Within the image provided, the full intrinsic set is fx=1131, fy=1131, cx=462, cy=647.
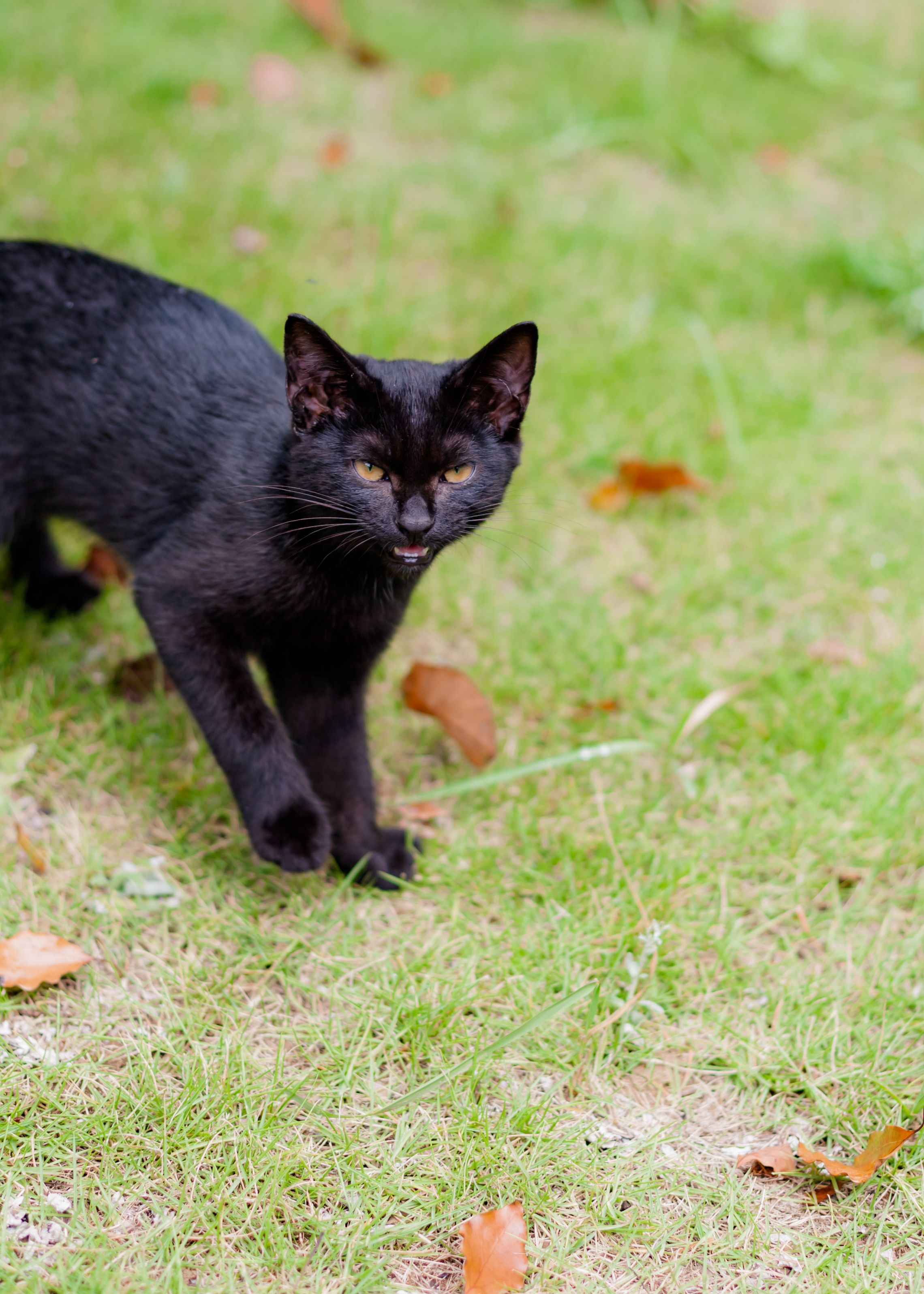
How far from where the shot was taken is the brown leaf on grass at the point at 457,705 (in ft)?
8.47

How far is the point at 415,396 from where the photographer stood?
199cm

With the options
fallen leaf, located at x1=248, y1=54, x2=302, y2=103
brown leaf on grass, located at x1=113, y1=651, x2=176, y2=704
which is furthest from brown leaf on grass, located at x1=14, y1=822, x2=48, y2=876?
fallen leaf, located at x1=248, y1=54, x2=302, y2=103

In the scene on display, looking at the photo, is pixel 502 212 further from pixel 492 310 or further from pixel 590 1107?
pixel 590 1107

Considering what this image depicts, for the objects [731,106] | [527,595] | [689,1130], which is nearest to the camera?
[689,1130]

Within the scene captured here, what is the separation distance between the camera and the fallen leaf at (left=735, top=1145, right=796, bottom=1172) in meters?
1.80

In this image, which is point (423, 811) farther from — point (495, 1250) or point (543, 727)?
point (495, 1250)

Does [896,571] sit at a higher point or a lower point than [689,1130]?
higher

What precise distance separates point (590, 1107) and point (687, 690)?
117cm

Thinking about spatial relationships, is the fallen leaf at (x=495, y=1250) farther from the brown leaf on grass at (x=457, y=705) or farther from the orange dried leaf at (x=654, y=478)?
the orange dried leaf at (x=654, y=478)

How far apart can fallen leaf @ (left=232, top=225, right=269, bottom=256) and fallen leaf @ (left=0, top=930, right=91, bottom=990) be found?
Result: 8.47ft

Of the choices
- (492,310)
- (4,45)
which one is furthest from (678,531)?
(4,45)

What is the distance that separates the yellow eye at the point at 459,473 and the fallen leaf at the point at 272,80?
313cm

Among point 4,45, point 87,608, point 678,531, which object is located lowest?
point 87,608

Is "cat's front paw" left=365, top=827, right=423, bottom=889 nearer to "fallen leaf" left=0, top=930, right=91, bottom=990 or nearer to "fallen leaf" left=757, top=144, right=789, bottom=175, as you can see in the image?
"fallen leaf" left=0, top=930, right=91, bottom=990
